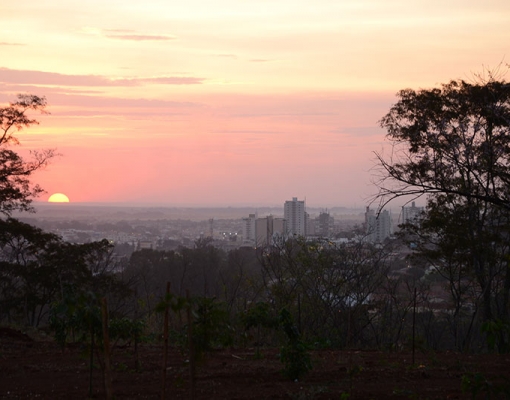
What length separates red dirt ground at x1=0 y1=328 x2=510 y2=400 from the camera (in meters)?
6.94

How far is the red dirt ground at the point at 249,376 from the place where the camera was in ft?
22.8

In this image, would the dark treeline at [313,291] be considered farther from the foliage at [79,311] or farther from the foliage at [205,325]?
the foliage at [205,325]

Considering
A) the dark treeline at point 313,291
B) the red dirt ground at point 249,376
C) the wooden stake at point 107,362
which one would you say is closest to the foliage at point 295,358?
the red dirt ground at point 249,376

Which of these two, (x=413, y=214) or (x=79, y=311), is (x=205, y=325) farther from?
(x=413, y=214)

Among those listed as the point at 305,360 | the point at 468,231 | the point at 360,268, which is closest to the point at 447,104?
the point at 468,231

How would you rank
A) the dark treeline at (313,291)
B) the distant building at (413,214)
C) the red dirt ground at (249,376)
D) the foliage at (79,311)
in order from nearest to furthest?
the foliage at (79,311)
the red dirt ground at (249,376)
the dark treeline at (313,291)
the distant building at (413,214)

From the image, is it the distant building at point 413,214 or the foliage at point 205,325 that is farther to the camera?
the distant building at point 413,214

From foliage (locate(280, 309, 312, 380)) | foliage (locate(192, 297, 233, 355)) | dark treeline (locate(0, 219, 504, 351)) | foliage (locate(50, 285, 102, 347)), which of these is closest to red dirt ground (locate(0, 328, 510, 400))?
foliage (locate(280, 309, 312, 380))

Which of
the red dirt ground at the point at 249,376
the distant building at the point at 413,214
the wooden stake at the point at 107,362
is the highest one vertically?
the distant building at the point at 413,214

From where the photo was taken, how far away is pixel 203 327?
604 centimetres

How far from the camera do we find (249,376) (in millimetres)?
8133

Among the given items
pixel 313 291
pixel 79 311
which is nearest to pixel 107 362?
pixel 79 311

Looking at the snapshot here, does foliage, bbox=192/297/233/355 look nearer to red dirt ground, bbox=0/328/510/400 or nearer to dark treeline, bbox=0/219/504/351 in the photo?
red dirt ground, bbox=0/328/510/400

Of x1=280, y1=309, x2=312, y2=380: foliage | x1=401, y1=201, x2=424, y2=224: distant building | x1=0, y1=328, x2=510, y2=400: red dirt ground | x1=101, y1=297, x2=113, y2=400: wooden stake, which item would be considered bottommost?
x1=0, y1=328, x2=510, y2=400: red dirt ground
